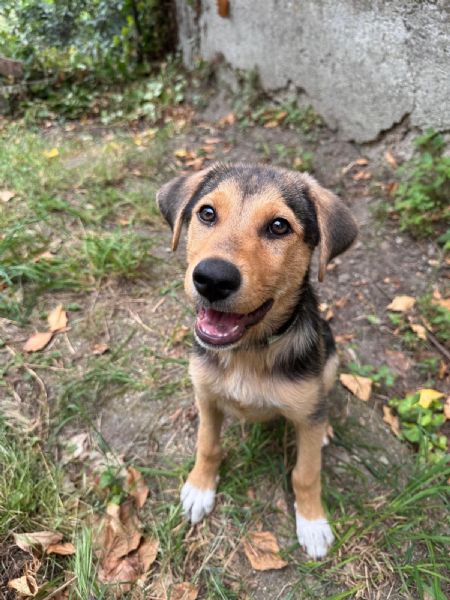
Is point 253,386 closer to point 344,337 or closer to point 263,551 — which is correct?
point 263,551

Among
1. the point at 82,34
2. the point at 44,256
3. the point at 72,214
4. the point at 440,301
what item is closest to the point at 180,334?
the point at 44,256

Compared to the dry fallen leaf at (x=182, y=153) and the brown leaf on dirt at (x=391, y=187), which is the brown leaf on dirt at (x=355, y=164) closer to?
the brown leaf on dirt at (x=391, y=187)

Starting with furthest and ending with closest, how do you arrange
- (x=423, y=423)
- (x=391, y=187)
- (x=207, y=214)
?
1. (x=391, y=187)
2. (x=423, y=423)
3. (x=207, y=214)

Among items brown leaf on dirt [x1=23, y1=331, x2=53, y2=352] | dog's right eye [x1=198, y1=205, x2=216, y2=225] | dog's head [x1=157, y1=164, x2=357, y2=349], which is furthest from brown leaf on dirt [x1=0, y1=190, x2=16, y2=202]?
dog's right eye [x1=198, y1=205, x2=216, y2=225]

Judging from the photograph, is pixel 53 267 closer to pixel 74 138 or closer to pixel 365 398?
pixel 365 398

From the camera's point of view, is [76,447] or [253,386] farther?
[76,447]

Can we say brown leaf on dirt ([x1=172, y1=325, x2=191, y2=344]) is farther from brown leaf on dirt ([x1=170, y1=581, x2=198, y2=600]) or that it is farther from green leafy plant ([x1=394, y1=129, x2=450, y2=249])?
green leafy plant ([x1=394, y1=129, x2=450, y2=249])

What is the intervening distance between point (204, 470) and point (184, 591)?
63 cm

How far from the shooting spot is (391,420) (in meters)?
3.15

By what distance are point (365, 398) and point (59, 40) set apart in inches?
317

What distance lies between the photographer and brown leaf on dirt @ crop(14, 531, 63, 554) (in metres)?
2.29

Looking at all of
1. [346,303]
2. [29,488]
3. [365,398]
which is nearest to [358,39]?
[346,303]

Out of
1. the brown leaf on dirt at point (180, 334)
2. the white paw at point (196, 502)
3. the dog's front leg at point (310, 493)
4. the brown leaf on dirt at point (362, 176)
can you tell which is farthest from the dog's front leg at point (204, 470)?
the brown leaf on dirt at point (362, 176)

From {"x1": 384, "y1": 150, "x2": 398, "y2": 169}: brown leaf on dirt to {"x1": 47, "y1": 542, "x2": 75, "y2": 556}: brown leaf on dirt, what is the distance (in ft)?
15.6
